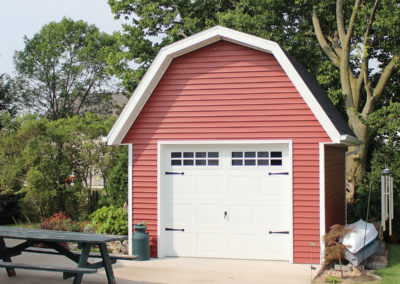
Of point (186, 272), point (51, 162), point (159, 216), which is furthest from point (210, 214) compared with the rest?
point (51, 162)

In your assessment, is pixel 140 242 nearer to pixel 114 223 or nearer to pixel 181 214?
pixel 181 214

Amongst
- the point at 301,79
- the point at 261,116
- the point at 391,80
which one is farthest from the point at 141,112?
the point at 391,80

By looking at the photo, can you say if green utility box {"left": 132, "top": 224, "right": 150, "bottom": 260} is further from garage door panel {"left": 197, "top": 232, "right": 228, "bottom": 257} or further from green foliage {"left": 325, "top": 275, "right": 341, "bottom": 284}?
green foliage {"left": 325, "top": 275, "right": 341, "bottom": 284}

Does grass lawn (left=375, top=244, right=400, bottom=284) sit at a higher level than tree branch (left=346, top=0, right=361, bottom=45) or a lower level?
lower

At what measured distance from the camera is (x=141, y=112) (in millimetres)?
10242

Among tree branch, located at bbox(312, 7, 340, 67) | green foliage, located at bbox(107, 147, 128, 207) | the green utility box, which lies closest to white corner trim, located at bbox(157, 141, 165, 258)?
the green utility box

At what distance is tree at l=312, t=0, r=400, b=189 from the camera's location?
15430 mm

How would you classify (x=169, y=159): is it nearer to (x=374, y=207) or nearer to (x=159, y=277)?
(x=159, y=277)

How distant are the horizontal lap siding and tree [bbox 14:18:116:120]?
31498 millimetres

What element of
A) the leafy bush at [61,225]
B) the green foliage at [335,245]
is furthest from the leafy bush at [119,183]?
the green foliage at [335,245]

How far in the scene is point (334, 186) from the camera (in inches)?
434

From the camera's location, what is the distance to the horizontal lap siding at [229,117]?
372 inches

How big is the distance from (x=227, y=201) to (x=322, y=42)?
1025 cm

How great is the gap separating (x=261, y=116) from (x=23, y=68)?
35762 millimetres
